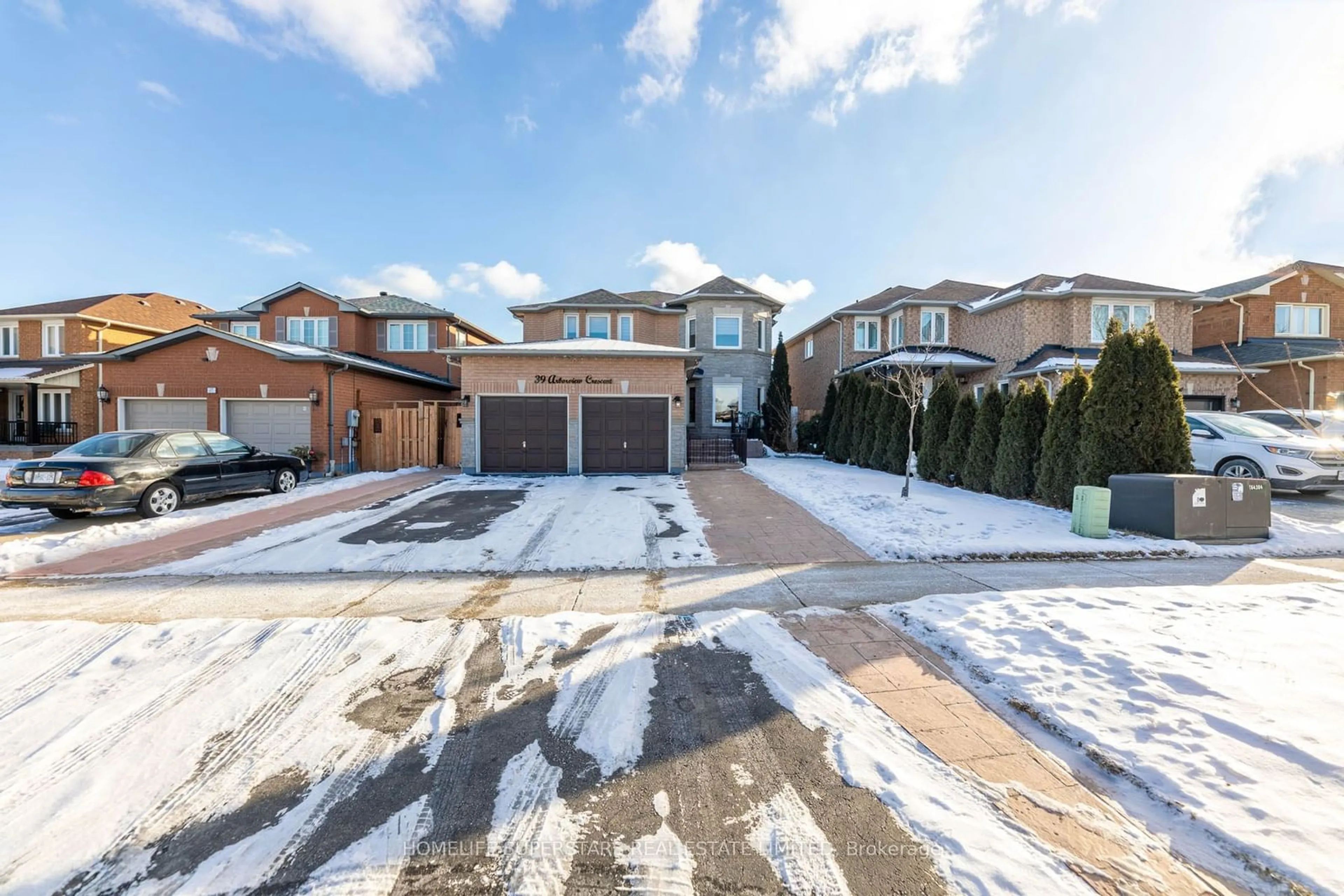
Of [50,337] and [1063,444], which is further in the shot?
[50,337]

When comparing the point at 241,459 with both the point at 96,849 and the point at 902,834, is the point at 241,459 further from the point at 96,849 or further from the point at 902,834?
the point at 902,834

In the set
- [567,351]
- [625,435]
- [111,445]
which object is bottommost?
[111,445]

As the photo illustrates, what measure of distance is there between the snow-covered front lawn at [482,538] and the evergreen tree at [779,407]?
38.5 ft

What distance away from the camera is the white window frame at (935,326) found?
22062 millimetres

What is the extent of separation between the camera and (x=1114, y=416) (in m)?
8.43

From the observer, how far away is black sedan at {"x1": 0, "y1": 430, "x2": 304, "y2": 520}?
7961 mm

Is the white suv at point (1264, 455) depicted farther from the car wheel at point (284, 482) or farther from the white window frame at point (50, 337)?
the white window frame at point (50, 337)

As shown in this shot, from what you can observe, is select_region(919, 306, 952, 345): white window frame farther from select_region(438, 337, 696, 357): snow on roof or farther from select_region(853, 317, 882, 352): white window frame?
select_region(438, 337, 696, 357): snow on roof

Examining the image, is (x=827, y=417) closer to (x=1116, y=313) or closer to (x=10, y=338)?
(x=1116, y=313)

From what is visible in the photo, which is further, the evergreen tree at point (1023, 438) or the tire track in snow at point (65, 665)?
the evergreen tree at point (1023, 438)

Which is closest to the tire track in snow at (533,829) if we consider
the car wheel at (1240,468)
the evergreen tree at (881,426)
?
the car wheel at (1240,468)

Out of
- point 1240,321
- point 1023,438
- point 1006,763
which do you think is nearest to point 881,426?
point 1023,438

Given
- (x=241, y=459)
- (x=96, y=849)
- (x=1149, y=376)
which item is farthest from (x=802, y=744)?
(x=241, y=459)

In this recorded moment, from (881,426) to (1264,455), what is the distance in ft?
24.5
